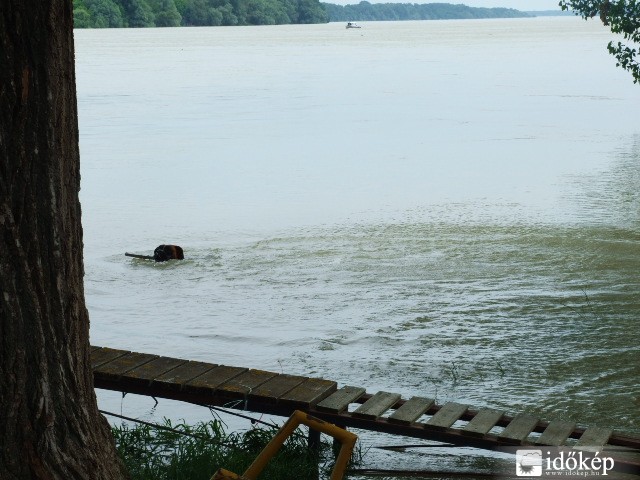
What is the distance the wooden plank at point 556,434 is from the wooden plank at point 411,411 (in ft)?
1.91

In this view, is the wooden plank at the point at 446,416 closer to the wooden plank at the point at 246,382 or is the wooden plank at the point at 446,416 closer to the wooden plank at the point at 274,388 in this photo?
the wooden plank at the point at 274,388

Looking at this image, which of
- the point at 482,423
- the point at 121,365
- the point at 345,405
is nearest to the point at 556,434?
the point at 482,423

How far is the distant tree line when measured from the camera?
120375mm

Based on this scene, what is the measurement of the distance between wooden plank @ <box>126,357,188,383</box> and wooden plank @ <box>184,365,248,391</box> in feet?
0.69

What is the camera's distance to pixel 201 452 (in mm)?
5078

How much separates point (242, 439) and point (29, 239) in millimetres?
2408

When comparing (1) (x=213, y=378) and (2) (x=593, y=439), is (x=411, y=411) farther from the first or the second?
(1) (x=213, y=378)

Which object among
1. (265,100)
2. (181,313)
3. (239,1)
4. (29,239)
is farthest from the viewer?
(239,1)

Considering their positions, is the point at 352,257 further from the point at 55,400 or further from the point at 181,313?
the point at 55,400

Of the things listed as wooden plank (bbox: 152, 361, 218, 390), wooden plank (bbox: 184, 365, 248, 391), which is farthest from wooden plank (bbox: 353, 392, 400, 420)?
wooden plank (bbox: 152, 361, 218, 390)

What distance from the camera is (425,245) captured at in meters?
10.8

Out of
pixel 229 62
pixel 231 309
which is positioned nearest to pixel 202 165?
pixel 231 309

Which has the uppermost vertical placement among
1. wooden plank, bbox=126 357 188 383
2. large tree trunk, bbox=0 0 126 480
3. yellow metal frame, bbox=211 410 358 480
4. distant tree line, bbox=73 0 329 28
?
large tree trunk, bbox=0 0 126 480

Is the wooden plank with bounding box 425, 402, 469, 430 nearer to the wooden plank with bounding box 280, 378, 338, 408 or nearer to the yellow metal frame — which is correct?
the wooden plank with bounding box 280, 378, 338, 408
